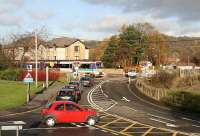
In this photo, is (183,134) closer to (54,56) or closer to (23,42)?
(23,42)

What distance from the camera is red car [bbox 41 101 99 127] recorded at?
26.8m

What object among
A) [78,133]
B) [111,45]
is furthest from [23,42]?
[78,133]

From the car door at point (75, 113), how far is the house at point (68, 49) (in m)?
101

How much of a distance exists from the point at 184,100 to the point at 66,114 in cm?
1592

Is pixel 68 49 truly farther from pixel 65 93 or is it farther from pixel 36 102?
pixel 65 93

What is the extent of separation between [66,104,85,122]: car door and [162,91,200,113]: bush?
44.6 feet

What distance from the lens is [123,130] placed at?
25.3 m

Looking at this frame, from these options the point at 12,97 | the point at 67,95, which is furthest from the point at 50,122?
the point at 12,97

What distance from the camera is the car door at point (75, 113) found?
89.0 feet

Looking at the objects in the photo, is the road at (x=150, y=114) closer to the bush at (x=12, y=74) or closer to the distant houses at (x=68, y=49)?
the bush at (x=12, y=74)

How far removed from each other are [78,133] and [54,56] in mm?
103708

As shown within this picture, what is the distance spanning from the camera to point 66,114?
27109mm

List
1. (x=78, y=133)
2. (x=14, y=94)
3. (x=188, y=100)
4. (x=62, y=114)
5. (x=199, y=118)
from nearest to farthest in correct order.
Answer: (x=78, y=133), (x=62, y=114), (x=199, y=118), (x=188, y=100), (x=14, y=94)

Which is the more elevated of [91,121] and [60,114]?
[60,114]
